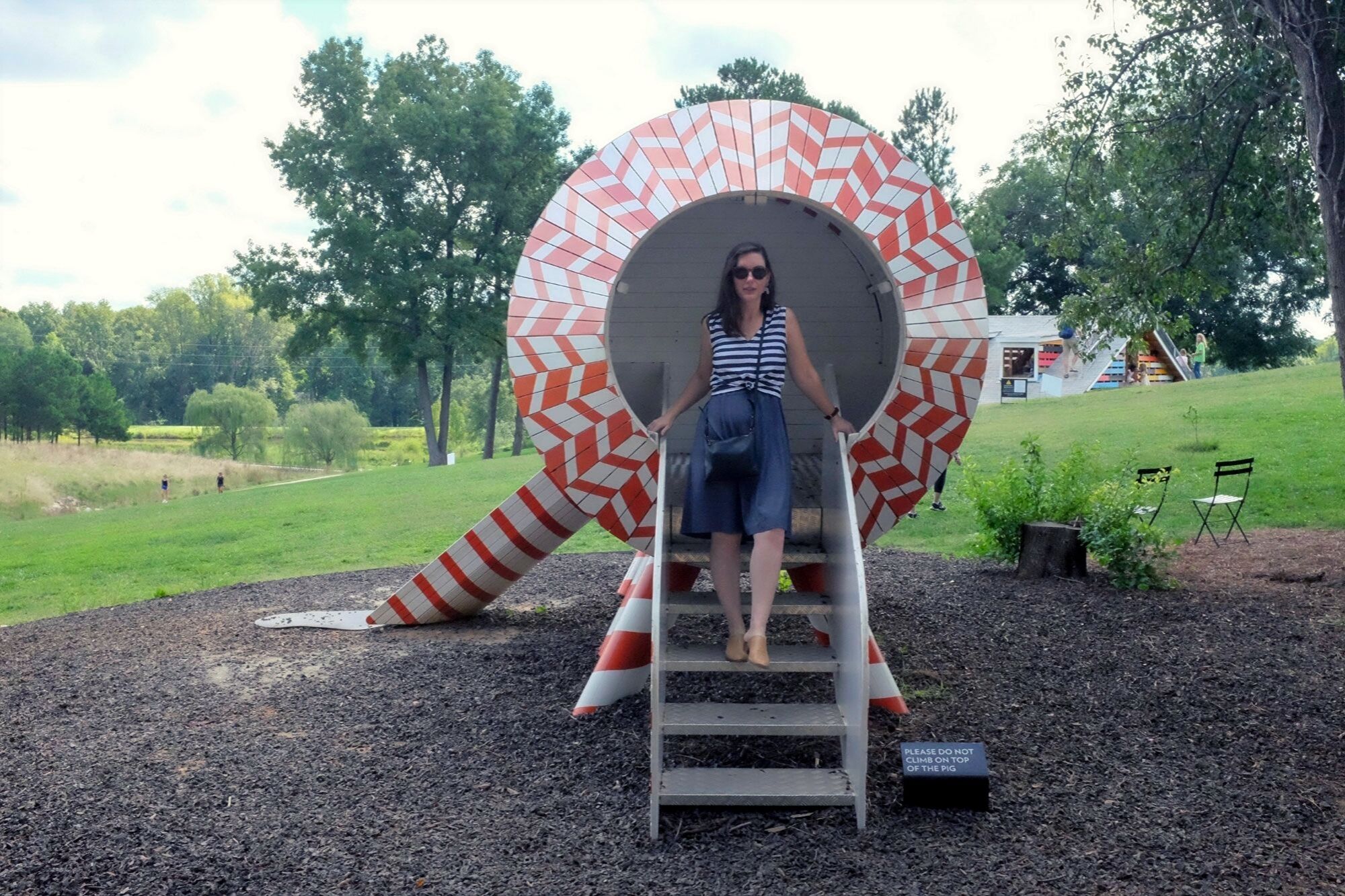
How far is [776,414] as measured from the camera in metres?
4.95

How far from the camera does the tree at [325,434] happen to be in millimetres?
49906

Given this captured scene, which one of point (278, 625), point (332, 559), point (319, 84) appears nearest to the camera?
point (278, 625)

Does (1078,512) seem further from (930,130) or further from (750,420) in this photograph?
(930,130)

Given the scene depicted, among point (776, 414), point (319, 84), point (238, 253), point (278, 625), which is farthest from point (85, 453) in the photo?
point (776, 414)

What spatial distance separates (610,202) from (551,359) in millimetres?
788

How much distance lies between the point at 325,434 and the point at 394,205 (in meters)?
15.0

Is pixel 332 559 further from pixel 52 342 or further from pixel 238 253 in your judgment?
pixel 52 342

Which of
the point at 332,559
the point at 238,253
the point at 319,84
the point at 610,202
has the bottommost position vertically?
the point at 332,559

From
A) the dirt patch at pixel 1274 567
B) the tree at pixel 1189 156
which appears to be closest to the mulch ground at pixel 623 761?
the dirt patch at pixel 1274 567

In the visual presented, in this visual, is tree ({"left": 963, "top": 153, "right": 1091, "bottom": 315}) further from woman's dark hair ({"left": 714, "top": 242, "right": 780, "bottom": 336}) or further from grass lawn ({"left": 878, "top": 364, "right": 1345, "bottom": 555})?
woman's dark hair ({"left": 714, "top": 242, "right": 780, "bottom": 336})

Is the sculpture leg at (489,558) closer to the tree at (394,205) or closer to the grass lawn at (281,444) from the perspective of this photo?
the tree at (394,205)

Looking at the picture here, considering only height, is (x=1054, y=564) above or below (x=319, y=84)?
below

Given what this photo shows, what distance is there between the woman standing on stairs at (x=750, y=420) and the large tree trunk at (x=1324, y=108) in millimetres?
5595

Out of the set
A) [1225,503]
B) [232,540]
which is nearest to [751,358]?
[1225,503]
